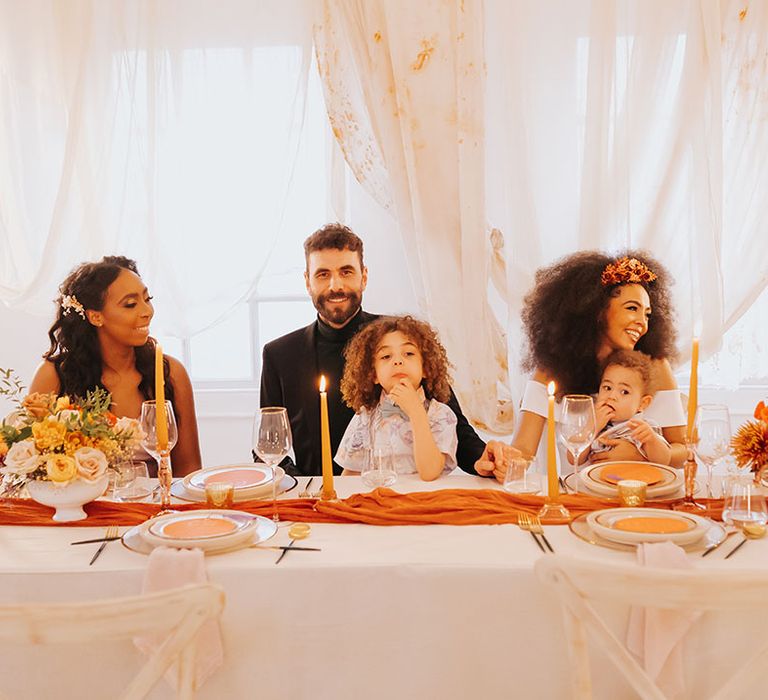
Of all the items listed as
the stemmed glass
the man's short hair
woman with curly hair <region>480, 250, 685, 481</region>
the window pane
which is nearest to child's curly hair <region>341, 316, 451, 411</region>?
woman with curly hair <region>480, 250, 685, 481</region>

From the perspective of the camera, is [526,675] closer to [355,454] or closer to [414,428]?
[414,428]

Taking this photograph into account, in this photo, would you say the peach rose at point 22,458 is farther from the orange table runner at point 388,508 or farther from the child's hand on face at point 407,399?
the child's hand on face at point 407,399

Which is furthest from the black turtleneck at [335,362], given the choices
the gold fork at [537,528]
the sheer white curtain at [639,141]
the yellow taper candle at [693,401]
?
the yellow taper candle at [693,401]

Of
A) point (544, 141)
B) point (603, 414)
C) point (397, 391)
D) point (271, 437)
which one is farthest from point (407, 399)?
point (544, 141)

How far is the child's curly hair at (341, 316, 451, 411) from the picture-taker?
109 inches

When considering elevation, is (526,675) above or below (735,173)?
below

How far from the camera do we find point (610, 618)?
1688 mm

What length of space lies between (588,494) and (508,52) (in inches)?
86.7

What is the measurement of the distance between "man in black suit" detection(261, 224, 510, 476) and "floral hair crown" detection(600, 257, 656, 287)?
96cm

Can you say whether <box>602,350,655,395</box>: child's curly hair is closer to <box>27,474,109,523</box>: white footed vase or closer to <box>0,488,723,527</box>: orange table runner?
<box>0,488,723,527</box>: orange table runner

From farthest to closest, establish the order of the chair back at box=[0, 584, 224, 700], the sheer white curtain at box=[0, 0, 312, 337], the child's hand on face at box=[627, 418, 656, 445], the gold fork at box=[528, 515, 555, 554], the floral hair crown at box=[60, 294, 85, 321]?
the sheer white curtain at box=[0, 0, 312, 337], the floral hair crown at box=[60, 294, 85, 321], the child's hand on face at box=[627, 418, 656, 445], the gold fork at box=[528, 515, 555, 554], the chair back at box=[0, 584, 224, 700]

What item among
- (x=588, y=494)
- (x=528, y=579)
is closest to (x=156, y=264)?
(x=588, y=494)

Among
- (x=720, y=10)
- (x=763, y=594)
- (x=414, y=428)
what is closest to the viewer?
(x=763, y=594)

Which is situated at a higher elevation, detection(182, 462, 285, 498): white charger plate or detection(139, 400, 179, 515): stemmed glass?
detection(139, 400, 179, 515): stemmed glass
